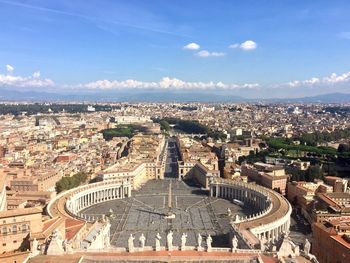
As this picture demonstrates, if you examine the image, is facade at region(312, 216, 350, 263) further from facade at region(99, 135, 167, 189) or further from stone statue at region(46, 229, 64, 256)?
facade at region(99, 135, 167, 189)

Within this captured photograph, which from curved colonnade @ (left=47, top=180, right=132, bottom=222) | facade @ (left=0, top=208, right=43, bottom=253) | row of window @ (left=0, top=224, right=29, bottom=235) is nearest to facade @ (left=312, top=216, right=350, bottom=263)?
facade @ (left=0, top=208, right=43, bottom=253)

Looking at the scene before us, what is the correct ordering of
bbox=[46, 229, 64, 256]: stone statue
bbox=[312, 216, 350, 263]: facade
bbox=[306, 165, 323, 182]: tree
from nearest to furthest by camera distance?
bbox=[46, 229, 64, 256]: stone statue
bbox=[312, 216, 350, 263]: facade
bbox=[306, 165, 323, 182]: tree

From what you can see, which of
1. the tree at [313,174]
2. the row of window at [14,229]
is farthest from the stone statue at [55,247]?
the tree at [313,174]

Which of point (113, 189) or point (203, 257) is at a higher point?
point (203, 257)

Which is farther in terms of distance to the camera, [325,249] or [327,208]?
[327,208]

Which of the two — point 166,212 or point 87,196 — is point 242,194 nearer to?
point 166,212

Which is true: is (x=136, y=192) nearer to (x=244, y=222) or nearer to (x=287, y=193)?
(x=287, y=193)

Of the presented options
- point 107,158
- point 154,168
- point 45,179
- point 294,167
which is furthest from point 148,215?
point 107,158

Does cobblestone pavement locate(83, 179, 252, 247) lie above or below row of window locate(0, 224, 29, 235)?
below
